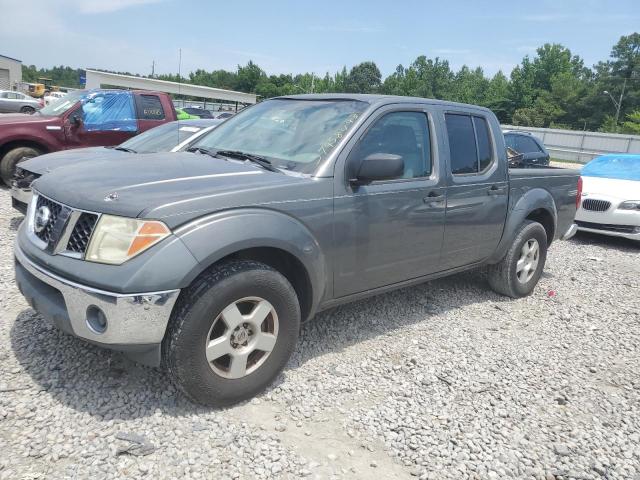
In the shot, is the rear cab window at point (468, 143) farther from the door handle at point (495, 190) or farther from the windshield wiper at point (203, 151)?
the windshield wiper at point (203, 151)

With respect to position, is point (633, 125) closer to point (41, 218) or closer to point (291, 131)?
point (291, 131)

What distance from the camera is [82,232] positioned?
264 centimetres

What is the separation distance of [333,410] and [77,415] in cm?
143

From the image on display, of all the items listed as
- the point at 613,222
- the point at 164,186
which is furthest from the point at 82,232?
the point at 613,222

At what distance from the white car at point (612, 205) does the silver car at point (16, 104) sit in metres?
27.7

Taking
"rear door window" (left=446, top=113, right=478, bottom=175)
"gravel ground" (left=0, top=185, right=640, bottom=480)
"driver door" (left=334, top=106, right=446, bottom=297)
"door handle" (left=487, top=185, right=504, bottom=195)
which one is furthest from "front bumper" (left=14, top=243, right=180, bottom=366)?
"door handle" (left=487, top=185, right=504, bottom=195)

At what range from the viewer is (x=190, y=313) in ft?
8.52

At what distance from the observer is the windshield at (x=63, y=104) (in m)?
8.79

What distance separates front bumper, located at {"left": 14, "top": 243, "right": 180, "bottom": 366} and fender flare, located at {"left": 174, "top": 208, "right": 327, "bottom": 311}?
0.22 meters

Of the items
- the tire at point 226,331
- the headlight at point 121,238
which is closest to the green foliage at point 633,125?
the tire at point 226,331

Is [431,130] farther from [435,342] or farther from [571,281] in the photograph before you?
[571,281]

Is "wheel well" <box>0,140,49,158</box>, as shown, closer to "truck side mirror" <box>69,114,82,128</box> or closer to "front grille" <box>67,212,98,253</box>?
"truck side mirror" <box>69,114,82,128</box>

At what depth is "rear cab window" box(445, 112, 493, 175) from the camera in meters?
4.22

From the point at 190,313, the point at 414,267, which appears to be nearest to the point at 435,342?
the point at 414,267
